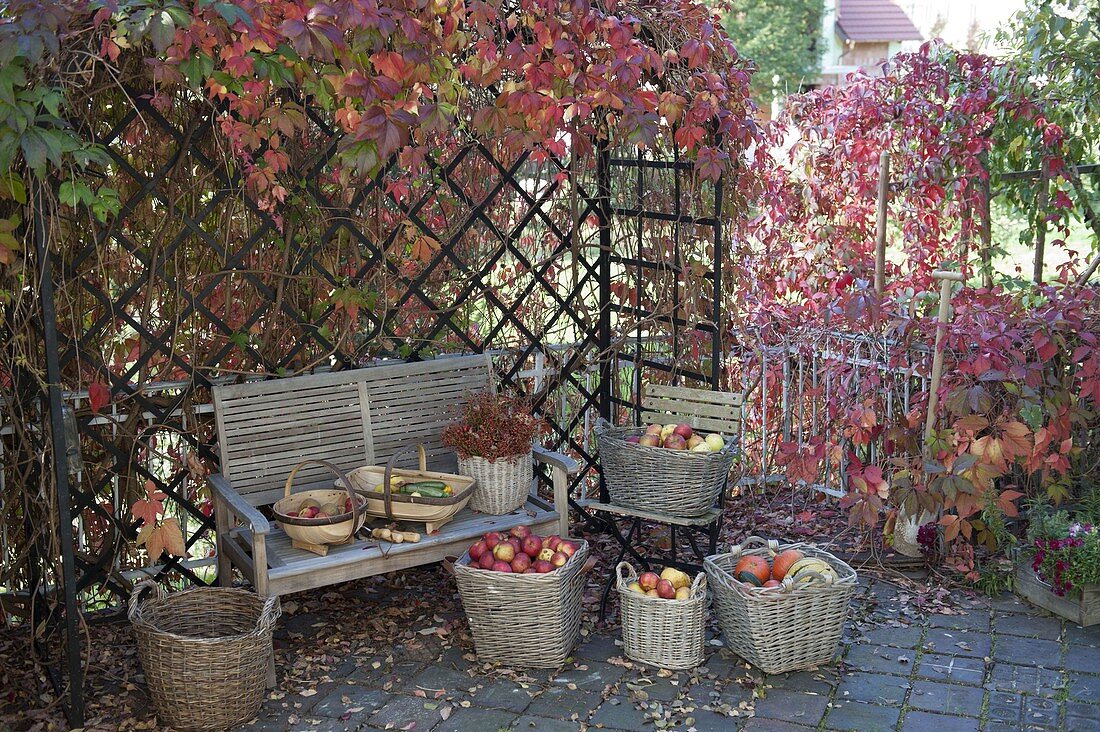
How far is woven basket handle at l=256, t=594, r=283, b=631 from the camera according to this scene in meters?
3.20

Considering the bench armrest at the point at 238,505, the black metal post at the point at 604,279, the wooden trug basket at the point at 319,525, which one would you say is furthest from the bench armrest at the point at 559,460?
the bench armrest at the point at 238,505

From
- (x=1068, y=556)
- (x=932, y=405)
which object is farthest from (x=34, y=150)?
(x=1068, y=556)

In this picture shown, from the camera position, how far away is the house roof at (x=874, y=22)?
20562mm

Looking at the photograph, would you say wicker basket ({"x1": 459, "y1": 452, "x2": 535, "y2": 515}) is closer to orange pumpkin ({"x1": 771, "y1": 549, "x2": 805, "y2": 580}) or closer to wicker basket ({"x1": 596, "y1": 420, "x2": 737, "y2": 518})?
wicker basket ({"x1": 596, "y1": 420, "x2": 737, "y2": 518})

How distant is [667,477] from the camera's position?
3.85 meters

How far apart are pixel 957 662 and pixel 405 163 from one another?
2.43 meters

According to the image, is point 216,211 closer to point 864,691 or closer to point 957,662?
point 864,691

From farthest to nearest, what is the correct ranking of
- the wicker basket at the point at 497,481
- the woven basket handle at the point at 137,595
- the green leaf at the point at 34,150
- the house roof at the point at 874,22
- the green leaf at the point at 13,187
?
1. the house roof at the point at 874,22
2. the wicker basket at the point at 497,481
3. the woven basket handle at the point at 137,595
4. the green leaf at the point at 13,187
5. the green leaf at the point at 34,150

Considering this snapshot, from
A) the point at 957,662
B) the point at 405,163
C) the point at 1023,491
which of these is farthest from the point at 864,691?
the point at 405,163

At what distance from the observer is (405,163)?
354 cm

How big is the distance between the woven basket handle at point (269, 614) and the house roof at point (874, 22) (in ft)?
64.0

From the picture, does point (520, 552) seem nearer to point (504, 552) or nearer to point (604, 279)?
point (504, 552)

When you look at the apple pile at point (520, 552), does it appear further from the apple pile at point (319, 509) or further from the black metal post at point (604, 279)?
the black metal post at point (604, 279)

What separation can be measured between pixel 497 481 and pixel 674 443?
642mm
